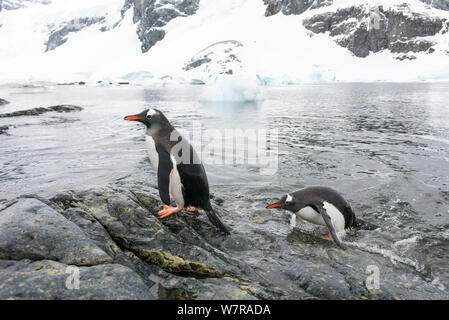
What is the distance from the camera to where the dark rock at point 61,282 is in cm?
235

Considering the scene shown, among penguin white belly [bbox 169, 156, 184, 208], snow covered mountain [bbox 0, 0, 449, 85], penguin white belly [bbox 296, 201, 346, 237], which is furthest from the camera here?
snow covered mountain [bbox 0, 0, 449, 85]

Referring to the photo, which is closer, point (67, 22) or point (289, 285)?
point (289, 285)

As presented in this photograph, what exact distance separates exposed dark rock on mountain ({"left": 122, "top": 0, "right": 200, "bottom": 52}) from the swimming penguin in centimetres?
15225

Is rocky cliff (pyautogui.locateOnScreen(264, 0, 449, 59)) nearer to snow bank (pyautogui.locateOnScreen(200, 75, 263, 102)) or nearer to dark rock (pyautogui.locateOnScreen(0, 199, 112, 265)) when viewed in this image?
snow bank (pyautogui.locateOnScreen(200, 75, 263, 102))

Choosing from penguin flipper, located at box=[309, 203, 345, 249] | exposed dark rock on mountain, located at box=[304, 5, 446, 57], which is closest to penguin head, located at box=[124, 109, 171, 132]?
penguin flipper, located at box=[309, 203, 345, 249]

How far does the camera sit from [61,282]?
2457mm

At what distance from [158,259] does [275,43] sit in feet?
398

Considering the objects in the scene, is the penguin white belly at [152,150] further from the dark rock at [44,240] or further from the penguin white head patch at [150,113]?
the dark rock at [44,240]

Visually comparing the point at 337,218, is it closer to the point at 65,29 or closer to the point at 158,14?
the point at 158,14

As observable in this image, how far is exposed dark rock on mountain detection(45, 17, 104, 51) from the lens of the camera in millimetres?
187200
